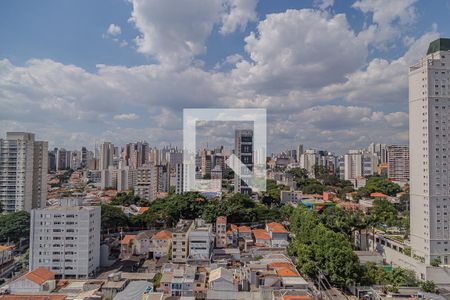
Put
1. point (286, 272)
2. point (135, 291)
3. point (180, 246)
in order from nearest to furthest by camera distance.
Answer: point (135, 291)
point (286, 272)
point (180, 246)

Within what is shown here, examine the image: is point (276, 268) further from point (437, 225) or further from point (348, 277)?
point (437, 225)

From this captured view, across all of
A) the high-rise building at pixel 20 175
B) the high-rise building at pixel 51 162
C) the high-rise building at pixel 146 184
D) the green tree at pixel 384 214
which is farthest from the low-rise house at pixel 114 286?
the high-rise building at pixel 146 184

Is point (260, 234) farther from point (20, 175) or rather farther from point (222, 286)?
point (20, 175)

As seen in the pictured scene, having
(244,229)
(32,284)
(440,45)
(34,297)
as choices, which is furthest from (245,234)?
(440,45)

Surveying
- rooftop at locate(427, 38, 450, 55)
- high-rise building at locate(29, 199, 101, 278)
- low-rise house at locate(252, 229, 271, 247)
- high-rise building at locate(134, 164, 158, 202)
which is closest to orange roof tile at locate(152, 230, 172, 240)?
high-rise building at locate(29, 199, 101, 278)

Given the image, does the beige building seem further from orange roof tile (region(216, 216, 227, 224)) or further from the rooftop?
the rooftop

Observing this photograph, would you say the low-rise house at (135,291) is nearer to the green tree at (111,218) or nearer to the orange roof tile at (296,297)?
the orange roof tile at (296,297)
